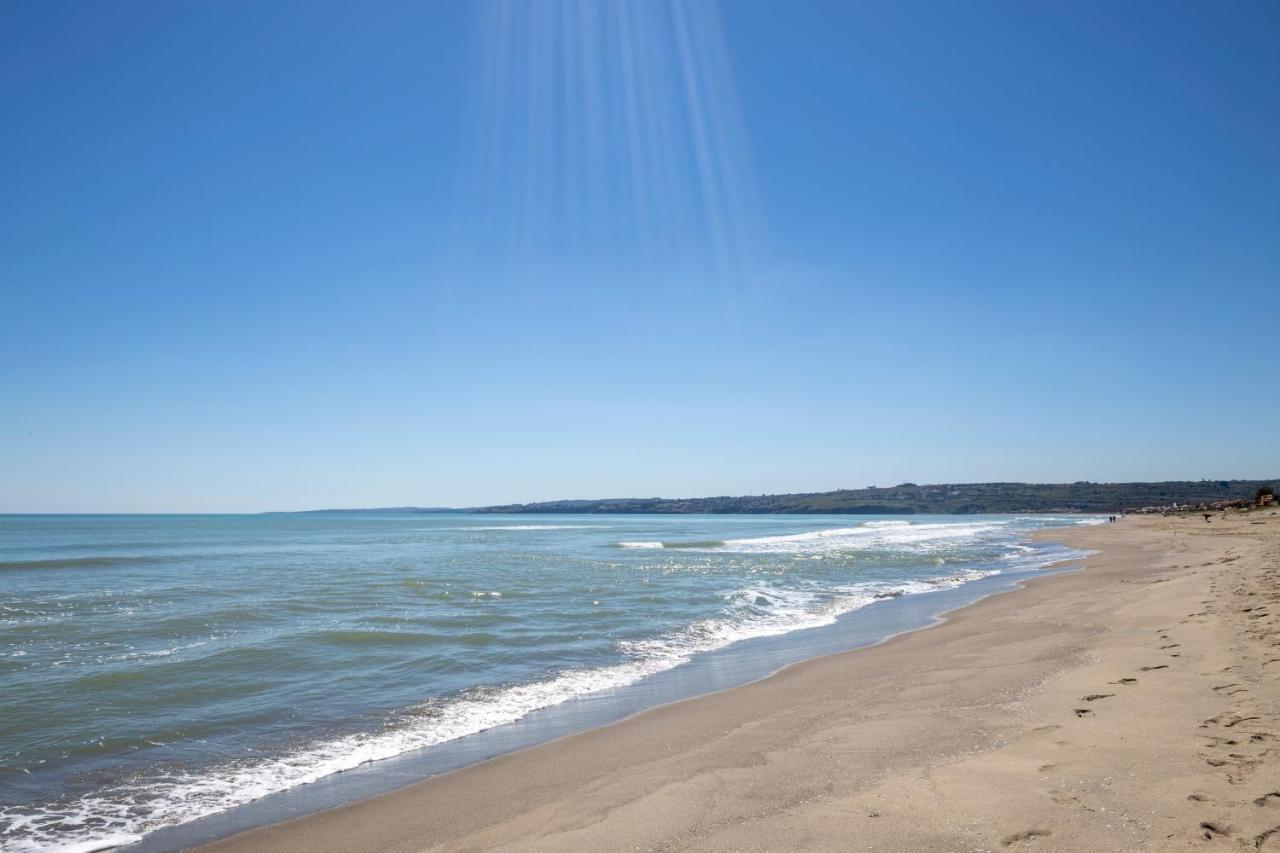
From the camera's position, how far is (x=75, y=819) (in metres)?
6.34

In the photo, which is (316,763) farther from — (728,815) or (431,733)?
(728,815)

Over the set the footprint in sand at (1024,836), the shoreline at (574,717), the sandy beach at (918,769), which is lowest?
the shoreline at (574,717)

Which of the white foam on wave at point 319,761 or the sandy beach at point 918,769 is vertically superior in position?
the sandy beach at point 918,769

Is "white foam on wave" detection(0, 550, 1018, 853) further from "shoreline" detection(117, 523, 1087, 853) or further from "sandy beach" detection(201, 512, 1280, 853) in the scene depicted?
"sandy beach" detection(201, 512, 1280, 853)

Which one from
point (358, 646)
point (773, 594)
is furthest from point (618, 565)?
point (358, 646)

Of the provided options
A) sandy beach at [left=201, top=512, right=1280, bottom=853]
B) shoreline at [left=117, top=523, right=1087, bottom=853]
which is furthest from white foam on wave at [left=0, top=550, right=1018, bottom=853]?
sandy beach at [left=201, top=512, right=1280, bottom=853]

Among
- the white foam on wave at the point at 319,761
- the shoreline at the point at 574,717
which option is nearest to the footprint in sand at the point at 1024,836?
the shoreline at the point at 574,717

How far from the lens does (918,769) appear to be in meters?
5.59

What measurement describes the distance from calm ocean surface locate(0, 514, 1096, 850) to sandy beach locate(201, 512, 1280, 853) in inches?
70.1

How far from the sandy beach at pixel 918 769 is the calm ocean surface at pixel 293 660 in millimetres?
1781

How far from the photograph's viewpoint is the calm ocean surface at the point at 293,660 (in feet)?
24.0

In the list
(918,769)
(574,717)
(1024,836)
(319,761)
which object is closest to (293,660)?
(319,761)

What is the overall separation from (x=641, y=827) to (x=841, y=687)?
5398 mm

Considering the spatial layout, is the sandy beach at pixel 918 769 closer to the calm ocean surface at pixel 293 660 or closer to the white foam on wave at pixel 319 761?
the white foam on wave at pixel 319 761
